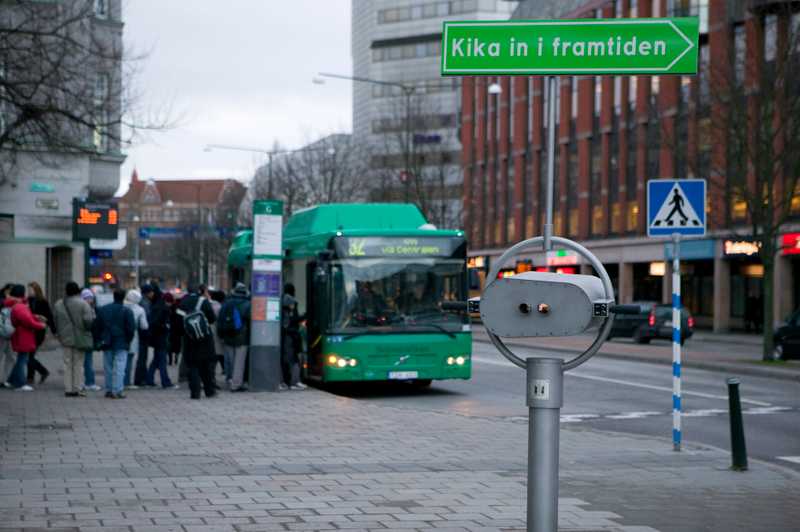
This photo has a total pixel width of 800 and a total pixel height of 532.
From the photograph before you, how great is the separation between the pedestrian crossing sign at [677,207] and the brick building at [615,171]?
2084cm

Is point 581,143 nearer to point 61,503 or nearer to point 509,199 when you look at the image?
point 509,199

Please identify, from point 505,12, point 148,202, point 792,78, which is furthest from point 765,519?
point 148,202

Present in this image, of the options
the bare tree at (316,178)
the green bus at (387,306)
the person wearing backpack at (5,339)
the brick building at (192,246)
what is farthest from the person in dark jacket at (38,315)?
the bare tree at (316,178)

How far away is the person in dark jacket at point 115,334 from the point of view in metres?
17.9

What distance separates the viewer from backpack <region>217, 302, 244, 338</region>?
65.0 feet

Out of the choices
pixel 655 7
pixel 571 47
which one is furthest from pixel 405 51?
pixel 571 47

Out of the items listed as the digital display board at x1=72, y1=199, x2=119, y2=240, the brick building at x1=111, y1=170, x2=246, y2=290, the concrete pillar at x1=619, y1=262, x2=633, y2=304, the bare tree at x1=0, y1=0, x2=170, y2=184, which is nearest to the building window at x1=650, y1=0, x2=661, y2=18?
the concrete pillar at x1=619, y1=262, x2=633, y2=304

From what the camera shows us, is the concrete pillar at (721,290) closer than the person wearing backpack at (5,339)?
No

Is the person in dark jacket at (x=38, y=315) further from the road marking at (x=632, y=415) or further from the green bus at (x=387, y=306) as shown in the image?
the road marking at (x=632, y=415)

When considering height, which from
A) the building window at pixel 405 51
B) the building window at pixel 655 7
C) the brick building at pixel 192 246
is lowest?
the brick building at pixel 192 246

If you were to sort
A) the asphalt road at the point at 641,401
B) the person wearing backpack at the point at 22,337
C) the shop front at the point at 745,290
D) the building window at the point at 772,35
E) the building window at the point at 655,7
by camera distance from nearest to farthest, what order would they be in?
1. the asphalt road at the point at 641,401
2. the person wearing backpack at the point at 22,337
3. the building window at the point at 772,35
4. the shop front at the point at 745,290
5. the building window at the point at 655,7

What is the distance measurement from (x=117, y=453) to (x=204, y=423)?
9.56ft

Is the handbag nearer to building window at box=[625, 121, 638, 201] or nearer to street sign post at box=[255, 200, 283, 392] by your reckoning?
street sign post at box=[255, 200, 283, 392]

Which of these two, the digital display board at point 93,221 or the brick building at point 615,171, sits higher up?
the brick building at point 615,171
